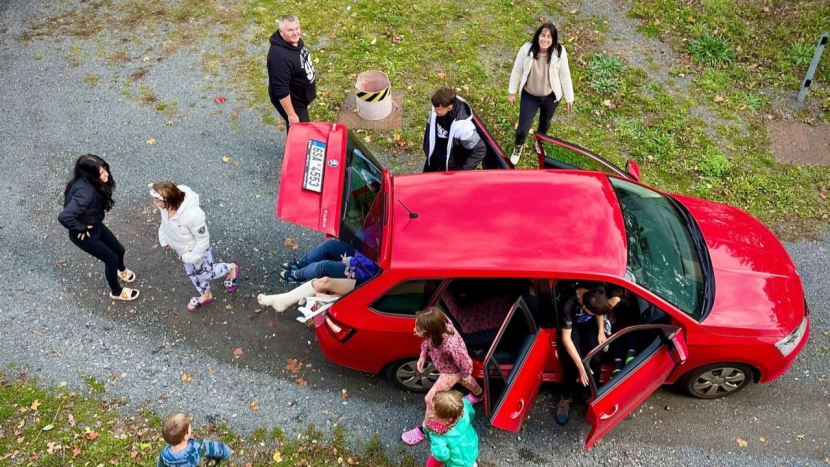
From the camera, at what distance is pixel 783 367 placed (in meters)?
4.85

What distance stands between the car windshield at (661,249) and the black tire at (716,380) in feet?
2.06

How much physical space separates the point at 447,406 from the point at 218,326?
2976mm

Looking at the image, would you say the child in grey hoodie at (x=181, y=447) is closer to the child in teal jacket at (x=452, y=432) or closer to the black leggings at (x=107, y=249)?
the child in teal jacket at (x=452, y=432)

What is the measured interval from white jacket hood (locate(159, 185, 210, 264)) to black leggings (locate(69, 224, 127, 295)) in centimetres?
73

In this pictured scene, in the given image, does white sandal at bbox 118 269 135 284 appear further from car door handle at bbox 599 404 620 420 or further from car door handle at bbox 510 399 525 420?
car door handle at bbox 599 404 620 420

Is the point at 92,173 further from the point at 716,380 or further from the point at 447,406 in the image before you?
the point at 716,380

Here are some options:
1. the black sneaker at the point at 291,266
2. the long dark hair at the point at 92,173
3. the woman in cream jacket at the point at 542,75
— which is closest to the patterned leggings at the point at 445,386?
the black sneaker at the point at 291,266

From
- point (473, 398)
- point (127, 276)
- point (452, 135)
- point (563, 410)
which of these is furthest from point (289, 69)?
point (563, 410)

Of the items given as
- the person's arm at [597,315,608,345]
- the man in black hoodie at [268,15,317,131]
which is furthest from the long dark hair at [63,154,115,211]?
the person's arm at [597,315,608,345]

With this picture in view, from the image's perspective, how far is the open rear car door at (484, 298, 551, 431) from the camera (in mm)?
4320

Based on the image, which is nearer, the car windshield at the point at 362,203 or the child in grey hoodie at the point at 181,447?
the child in grey hoodie at the point at 181,447

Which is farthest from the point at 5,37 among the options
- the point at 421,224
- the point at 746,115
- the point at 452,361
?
the point at 746,115

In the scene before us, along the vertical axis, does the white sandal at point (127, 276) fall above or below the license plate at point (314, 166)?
below

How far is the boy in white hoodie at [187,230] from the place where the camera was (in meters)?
4.88
